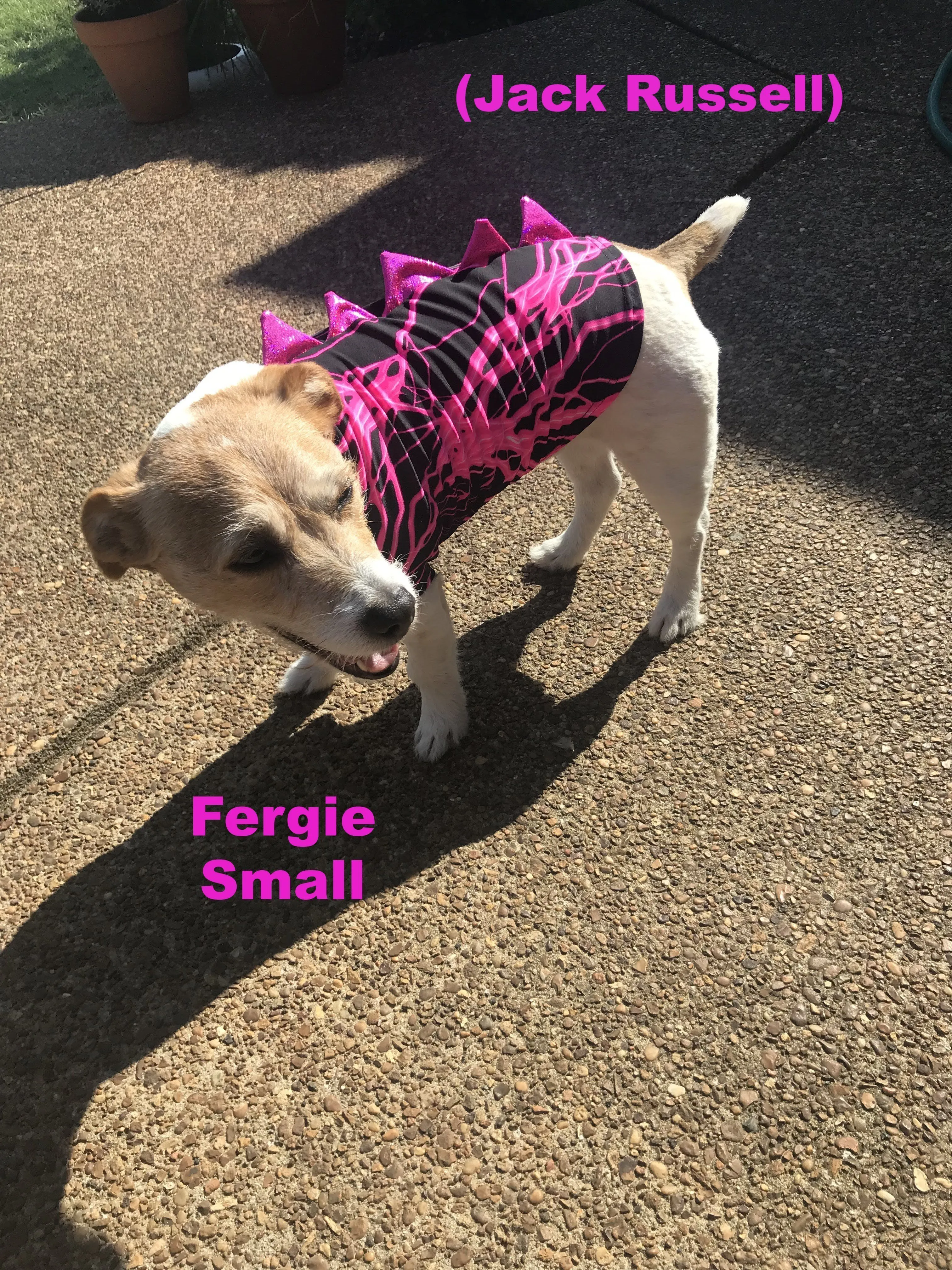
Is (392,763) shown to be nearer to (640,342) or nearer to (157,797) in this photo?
(157,797)

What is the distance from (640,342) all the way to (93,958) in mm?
2796

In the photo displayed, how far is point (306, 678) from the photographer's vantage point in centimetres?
346

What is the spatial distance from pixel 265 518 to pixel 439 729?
1.32 metres

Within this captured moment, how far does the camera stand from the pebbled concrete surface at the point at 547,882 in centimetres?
231

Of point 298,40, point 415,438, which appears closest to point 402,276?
point 415,438

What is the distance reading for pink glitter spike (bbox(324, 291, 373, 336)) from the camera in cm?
294

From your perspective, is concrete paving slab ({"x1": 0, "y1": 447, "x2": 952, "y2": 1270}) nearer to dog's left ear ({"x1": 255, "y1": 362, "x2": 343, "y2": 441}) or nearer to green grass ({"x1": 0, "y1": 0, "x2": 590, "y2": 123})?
dog's left ear ({"x1": 255, "y1": 362, "x2": 343, "y2": 441})

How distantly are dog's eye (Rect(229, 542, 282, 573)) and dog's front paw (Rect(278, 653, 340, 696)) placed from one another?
1179 millimetres

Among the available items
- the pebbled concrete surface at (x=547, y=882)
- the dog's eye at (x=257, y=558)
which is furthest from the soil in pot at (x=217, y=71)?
the dog's eye at (x=257, y=558)

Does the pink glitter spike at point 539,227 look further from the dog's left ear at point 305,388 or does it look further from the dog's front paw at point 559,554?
the dog's front paw at point 559,554

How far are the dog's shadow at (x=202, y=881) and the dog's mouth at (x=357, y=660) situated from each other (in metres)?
0.71

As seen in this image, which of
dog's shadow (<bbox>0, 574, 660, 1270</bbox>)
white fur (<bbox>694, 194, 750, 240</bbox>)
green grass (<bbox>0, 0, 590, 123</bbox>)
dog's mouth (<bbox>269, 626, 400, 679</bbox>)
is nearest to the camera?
dog's mouth (<bbox>269, 626, 400, 679</bbox>)

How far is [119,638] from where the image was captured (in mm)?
3781

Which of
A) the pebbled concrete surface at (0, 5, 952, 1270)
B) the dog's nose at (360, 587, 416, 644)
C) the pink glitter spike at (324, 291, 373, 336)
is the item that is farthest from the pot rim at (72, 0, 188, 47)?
the dog's nose at (360, 587, 416, 644)
